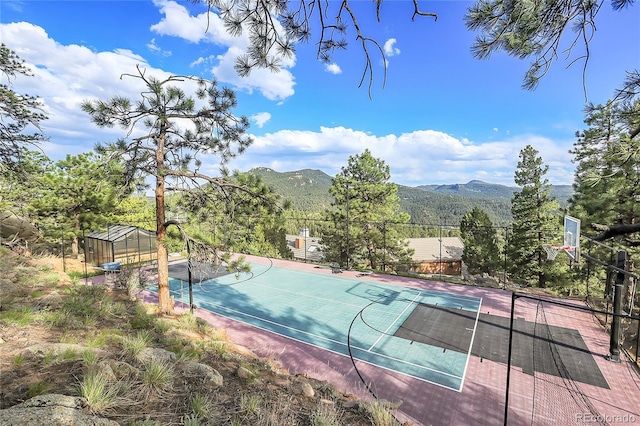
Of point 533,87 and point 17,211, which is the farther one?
A: point 17,211

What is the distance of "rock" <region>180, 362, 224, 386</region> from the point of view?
3.11 meters

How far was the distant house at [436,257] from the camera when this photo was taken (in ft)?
82.7

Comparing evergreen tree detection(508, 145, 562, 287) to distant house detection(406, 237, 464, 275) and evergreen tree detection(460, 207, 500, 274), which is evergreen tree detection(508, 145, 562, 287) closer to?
evergreen tree detection(460, 207, 500, 274)

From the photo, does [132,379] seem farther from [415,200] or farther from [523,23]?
[415,200]

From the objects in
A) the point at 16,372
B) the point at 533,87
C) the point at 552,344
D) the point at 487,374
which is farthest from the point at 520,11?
the point at 552,344

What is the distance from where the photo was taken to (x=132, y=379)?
2689mm

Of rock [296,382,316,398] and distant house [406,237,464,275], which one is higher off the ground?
rock [296,382,316,398]

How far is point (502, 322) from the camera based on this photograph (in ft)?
26.5

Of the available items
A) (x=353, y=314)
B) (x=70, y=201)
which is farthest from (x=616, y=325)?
(x=70, y=201)

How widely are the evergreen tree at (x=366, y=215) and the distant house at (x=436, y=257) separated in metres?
5.52

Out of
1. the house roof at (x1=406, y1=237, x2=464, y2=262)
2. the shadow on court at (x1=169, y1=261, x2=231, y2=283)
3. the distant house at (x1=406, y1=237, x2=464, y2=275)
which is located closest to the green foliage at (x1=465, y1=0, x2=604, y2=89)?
the shadow on court at (x1=169, y1=261, x2=231, y2=283)

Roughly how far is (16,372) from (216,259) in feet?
13.5

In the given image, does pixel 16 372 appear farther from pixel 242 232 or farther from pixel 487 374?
pixel 487 374

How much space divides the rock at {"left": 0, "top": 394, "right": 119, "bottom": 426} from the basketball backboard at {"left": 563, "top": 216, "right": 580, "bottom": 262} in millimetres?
9415
